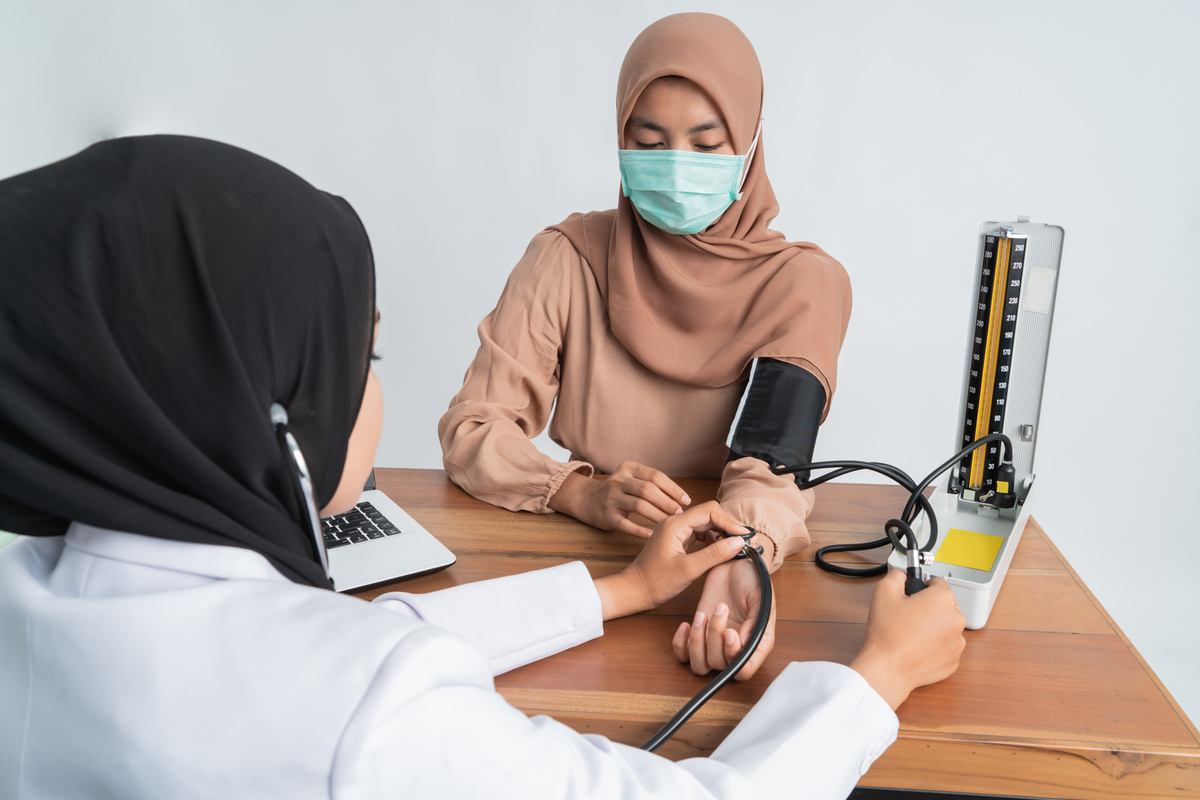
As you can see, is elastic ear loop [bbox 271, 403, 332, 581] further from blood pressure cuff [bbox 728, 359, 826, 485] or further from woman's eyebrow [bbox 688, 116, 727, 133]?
woman's eyebrow [bbox 688, 116, 727, 133]

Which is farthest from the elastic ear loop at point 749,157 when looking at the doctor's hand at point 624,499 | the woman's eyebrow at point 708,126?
the doctor's hand at point 624,499

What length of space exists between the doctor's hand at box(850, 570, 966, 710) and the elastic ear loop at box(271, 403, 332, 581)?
1.65ft

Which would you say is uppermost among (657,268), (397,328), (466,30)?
(466,30)

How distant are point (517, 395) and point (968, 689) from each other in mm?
870

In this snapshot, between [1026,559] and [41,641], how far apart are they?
1065mm

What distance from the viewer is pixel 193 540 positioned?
546 millimetres

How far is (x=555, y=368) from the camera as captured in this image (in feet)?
5.06

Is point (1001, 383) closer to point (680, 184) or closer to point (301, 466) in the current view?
point (680, 184)

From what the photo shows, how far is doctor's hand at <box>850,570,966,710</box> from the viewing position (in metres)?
0.76

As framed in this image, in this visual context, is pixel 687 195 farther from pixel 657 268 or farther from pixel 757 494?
pixel 757 494

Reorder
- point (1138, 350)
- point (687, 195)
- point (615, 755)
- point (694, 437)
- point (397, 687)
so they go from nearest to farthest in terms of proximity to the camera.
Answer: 1. point (397, 687)
2. point (615, 755)
3. point (687, 195)
4. point (694, 437)
5. point (1138, 350)

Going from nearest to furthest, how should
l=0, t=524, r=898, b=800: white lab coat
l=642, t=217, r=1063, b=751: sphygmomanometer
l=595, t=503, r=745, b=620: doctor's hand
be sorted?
l=0, t=524, r=898, b=800: white lab coat → l=595, t=503, r=745, b=620: doctor's hand → l=642, t=217, r=1063, b=751: sphygmomanometer

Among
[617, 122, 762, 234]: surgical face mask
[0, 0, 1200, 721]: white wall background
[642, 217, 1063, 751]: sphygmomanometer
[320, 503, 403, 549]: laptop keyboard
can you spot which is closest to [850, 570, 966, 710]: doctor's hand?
[642, 217, 1063, 751]: sphygmomanometer

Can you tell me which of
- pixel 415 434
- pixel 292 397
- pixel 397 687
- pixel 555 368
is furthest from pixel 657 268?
pixel 415 434
